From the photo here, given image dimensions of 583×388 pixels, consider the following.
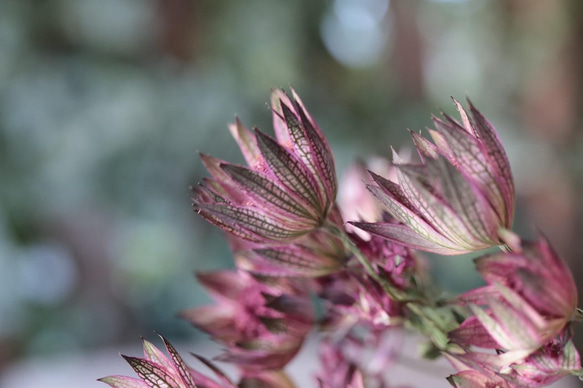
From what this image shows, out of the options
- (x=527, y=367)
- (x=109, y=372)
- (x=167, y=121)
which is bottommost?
(x=527, y=367)

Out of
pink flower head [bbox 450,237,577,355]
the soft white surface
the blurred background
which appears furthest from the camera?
the blurred background

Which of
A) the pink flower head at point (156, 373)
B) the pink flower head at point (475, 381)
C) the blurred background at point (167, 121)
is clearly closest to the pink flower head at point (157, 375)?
the pink flower head at point (156, 373)

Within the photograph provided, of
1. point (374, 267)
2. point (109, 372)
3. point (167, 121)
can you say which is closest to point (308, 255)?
point (374, 267)

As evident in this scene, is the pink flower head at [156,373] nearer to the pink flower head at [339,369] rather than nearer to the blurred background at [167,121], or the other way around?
the pink flower head at [339,369]

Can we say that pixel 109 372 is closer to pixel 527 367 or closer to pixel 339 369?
pixel 339 369

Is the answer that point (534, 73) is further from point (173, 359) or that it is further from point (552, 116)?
point (173, 359)

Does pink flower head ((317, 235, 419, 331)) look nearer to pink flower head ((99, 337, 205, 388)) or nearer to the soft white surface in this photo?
pink flower head ((99, 337, 205, 388))

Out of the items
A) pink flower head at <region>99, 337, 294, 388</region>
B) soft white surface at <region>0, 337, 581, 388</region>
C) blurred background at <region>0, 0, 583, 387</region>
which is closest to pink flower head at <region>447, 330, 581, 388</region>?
pink flower head at <region>99, 337, 294, 388</region>

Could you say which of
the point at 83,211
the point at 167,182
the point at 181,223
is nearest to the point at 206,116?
the point at 167,182
